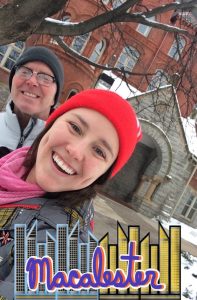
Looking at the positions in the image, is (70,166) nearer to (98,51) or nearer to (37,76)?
(37,76)

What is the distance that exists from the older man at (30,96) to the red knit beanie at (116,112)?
3.15 ft

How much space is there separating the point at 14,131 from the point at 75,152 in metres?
1.34

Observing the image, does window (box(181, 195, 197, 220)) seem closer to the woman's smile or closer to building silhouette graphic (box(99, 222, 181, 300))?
building silhouette graphic (box(99, 222, 181, 300))

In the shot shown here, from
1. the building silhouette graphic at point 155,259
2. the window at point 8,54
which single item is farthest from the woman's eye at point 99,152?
the window at point 8,54

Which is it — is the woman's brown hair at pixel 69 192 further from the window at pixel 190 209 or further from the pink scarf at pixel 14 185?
the window at pixel 190 209

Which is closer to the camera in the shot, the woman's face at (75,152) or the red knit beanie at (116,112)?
the woman's face at (75,152)

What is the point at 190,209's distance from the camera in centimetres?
2281

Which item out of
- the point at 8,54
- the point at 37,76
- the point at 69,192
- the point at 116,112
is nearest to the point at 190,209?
the point at 8,54

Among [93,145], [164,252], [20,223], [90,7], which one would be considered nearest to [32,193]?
[20,223]

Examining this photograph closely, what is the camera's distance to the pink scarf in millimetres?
1699

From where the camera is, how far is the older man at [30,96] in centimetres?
289

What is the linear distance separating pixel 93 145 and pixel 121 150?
0.18 m

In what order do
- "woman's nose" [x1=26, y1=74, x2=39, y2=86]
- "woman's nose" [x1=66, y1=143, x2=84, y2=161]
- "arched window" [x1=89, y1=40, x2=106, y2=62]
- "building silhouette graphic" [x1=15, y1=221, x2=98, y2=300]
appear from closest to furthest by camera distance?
"building silhouette graphic" [x1=15, y1=221, x2=98, y2=300] < "woman's nose" [x1=66, y1=143, x2=84, y2=161] < "woman's nose" [x1=26, y1=74, x2=39, y2=86] < "arched window" [x1=89, y1=40, x2=106, y2=62]

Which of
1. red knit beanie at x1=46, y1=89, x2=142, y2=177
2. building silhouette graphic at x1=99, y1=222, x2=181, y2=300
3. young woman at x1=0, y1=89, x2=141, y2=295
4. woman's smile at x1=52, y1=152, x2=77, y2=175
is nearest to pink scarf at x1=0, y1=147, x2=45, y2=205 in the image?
young woman at x1=0, y1=89, x2=141, y2=295
